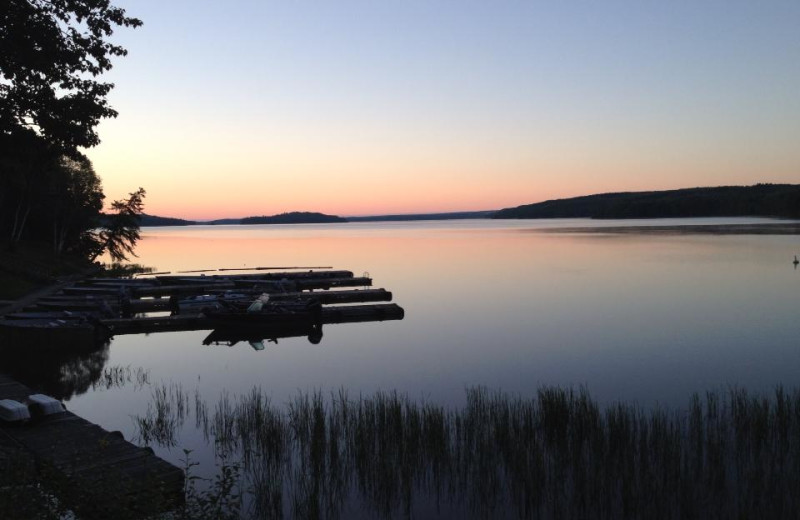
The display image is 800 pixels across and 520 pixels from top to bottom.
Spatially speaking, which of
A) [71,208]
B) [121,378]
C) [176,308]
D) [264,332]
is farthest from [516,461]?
[71,208]

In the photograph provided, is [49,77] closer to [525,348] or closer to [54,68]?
[54,68]

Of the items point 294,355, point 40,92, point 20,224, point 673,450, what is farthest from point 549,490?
point 20,224

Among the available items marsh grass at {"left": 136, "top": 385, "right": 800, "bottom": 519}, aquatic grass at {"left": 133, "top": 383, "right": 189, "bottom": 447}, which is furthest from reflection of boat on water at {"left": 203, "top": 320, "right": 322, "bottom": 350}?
marsh grass at {"left": 136, "top": 385, "right": 800, "bottom": 519}

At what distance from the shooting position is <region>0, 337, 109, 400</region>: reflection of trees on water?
17.1 m

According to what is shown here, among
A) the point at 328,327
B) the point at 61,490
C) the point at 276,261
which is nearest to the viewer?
the point at 61,490

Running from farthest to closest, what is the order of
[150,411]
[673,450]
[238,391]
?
1. [238,391]
2. [150,411]
3. [673,450]

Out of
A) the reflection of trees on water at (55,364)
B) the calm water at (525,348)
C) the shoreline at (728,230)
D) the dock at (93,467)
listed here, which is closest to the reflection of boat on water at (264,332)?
the calm water at (525,348)

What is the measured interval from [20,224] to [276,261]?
93.5 feet

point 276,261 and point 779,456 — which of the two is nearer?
point 779,456

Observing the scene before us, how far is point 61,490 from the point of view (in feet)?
24.2

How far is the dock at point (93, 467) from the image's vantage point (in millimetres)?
6906

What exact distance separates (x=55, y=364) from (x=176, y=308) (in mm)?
12124

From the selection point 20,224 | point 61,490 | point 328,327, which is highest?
point 20,224

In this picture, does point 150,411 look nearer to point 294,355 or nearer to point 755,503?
point 294,355
